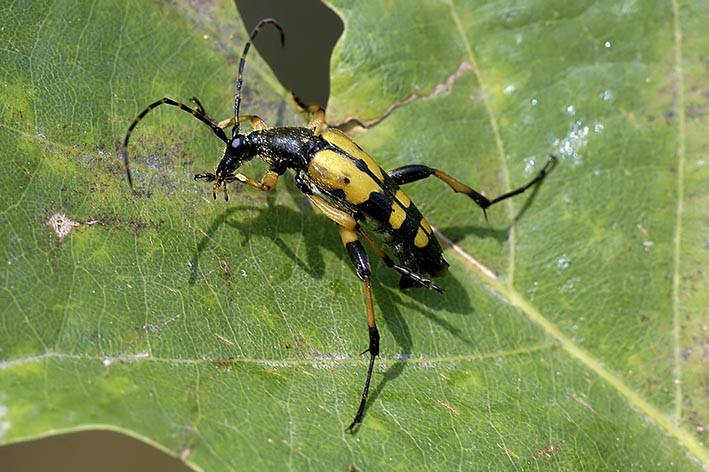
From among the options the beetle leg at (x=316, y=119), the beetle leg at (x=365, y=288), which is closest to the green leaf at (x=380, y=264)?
the beetle leg at (x=365, y=288)

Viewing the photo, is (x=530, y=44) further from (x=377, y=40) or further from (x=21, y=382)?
(x=21, y=382)

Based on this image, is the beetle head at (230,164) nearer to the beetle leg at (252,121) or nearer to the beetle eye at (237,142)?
the beetle eye at (237,142)

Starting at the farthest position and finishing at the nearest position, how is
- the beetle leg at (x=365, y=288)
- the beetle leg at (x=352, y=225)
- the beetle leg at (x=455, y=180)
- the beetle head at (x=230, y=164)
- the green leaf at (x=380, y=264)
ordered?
the beetle leg at (x=455, y=180), the beetle leg at (x=352, y=225), the beetle head at (x=230, y=164), the beetle leg at (x=365, y=288), the green leaf at (x=380, y=264)

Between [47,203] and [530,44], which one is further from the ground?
[530,44]

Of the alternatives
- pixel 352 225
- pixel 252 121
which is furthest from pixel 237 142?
pixel 352 225

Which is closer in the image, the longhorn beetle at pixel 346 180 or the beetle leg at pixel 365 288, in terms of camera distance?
the beetle leg at pixel 365 288

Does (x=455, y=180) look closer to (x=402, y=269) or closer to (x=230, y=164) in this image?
(x=402, y=269)

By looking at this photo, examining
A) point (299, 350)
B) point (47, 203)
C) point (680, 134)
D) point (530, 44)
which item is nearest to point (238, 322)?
point (299, 350)
